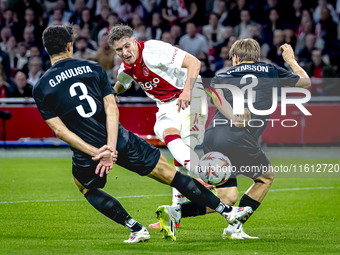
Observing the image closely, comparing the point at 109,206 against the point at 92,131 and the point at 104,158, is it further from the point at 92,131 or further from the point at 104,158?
the point at 92,131

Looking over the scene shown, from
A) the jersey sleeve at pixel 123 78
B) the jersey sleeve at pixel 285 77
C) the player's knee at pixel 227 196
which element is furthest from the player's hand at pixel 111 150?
the jersey sleeve at pixel 285 77

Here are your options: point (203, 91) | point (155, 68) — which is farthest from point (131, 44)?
point (203, 91)

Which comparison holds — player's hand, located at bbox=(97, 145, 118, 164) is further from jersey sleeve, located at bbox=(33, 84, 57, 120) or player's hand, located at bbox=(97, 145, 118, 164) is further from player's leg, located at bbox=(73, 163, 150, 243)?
jersey sleeve, located at bbox=(33, 84, 57, 120)

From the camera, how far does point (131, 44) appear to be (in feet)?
19.1

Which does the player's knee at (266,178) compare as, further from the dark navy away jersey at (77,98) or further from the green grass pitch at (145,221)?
the dark navy away jersey at (77,98)

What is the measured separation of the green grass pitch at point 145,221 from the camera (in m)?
4.84

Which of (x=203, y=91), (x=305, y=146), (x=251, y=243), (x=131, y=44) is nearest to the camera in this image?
(x=251, y=243)

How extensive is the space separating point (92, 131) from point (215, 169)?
4.17ft

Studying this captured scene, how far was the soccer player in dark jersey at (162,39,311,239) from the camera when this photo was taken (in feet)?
17.5

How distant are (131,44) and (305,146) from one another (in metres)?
8.73

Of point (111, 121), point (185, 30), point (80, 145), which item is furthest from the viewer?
point (185, 30)

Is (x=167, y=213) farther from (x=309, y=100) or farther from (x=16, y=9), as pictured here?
(x=16, y=9)

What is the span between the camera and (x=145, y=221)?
6367mm

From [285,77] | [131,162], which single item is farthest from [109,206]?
[285,77]
